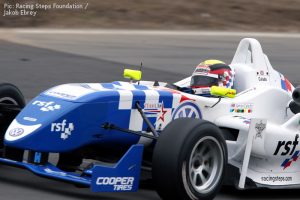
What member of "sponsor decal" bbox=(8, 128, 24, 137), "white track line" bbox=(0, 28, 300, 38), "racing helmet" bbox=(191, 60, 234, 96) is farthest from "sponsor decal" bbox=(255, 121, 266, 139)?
"white track line" bbox=(0, 28, 300, 38)

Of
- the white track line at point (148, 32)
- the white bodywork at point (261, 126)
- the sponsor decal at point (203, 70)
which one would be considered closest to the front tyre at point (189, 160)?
the white bodywork at point (261, 126)

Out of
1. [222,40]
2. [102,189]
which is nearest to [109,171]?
[102,189]

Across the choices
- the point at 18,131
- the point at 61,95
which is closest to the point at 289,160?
the point at 61,95

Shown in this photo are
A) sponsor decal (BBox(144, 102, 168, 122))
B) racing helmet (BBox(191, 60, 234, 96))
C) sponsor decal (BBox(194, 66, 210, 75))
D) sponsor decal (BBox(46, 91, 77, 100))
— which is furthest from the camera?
sponsor decal (BBox(194, 66, 210, 75))

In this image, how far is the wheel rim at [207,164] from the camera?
8148mm

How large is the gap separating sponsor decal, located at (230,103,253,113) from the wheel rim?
43.4 inches

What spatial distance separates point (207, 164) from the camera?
8266mm

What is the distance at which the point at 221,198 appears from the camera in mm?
8703

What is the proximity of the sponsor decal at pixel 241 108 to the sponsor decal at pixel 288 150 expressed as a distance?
0.54 m

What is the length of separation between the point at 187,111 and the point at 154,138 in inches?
30.3

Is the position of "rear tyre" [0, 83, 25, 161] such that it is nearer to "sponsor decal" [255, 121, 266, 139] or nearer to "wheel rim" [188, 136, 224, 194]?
"wheel rim" [188, 136, 224, 194]

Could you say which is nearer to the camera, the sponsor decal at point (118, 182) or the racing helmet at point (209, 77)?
the sponsor decal at point (118, 182)

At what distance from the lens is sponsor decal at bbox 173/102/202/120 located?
877 centimetres

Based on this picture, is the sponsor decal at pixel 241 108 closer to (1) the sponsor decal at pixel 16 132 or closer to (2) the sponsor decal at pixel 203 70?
(2) the sponsor decal at pixel 203 70
